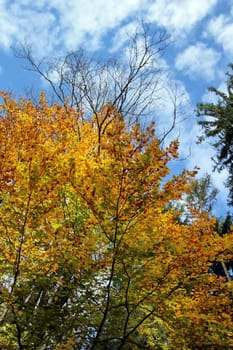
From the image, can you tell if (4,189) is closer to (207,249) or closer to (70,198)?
(70,198)

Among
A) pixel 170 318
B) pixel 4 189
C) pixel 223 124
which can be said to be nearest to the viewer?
pixel 170 318

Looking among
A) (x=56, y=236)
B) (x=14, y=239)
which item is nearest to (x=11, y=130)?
(x=14, y=239)

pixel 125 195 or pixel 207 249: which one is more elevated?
pixel 125 195

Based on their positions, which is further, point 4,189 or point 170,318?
point 4,189

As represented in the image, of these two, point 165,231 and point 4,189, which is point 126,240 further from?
point 4,189

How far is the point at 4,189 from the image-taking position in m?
6.31

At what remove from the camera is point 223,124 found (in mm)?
12258

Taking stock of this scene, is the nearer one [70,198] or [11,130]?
[70,198]

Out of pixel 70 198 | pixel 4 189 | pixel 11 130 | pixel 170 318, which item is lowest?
pixel 170 318

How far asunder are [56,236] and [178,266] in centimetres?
158

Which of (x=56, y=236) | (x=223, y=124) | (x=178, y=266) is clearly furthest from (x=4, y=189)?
(x=223, y=124)

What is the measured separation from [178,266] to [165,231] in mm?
886

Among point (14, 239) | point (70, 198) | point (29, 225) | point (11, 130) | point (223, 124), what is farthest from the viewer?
point (223, 124)

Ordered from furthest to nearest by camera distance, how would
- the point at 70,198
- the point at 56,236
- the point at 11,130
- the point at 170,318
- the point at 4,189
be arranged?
1. the point at 11,130
2. the point at 4,189
3. the point at 70,198
4. the point at 56,236
5. the point at 170,318
